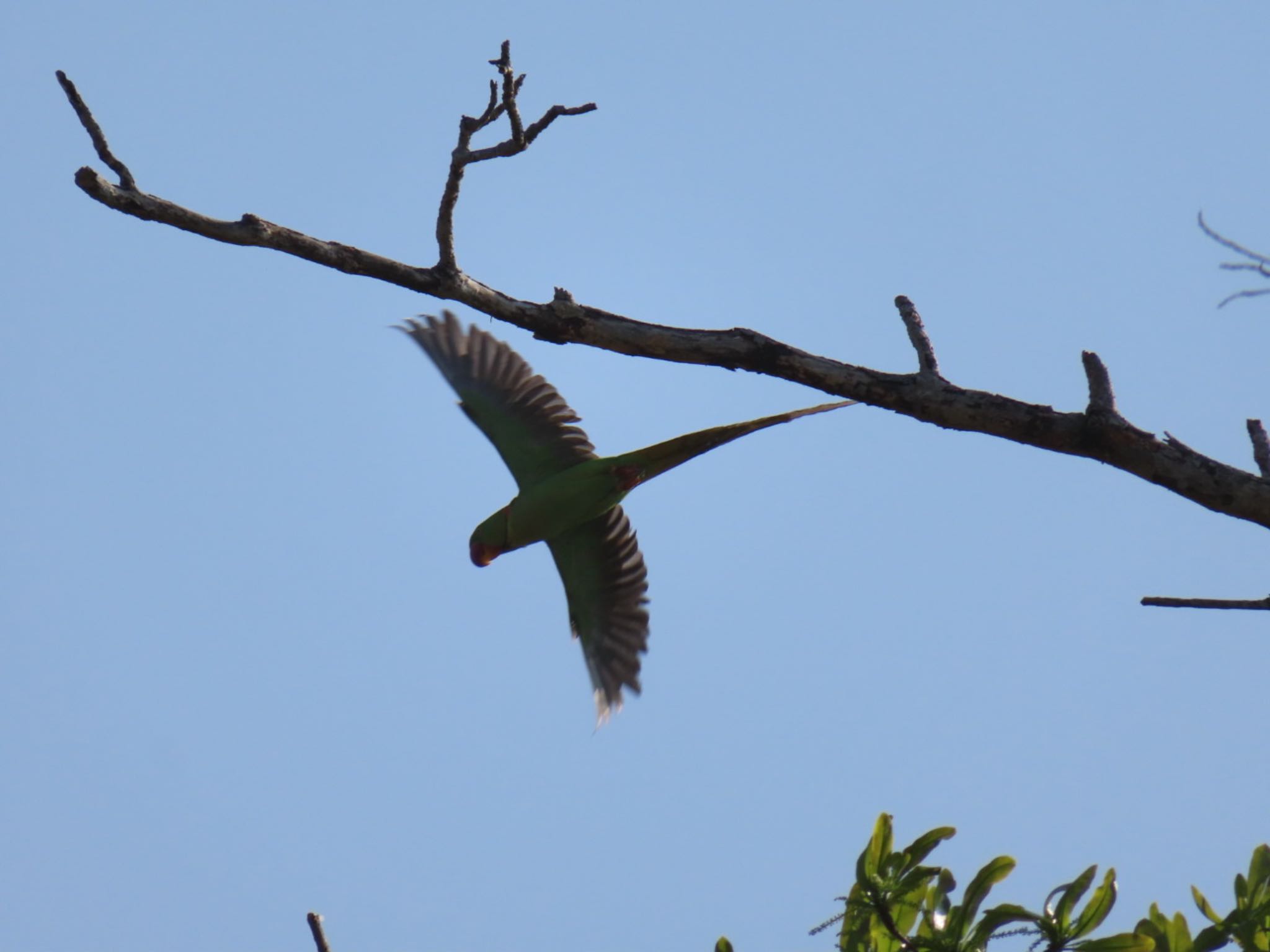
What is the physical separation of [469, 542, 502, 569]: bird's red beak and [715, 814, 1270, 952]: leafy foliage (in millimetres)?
2635

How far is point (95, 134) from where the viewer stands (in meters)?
3.73

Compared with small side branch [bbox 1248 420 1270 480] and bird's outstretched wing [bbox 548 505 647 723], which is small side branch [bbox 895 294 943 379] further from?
bird's outstretched wing [bbox 548 505 647 723]

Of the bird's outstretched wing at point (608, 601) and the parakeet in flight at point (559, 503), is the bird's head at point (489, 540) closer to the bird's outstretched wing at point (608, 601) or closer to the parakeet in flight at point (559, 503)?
the parakeet in flight at point (559, 503)

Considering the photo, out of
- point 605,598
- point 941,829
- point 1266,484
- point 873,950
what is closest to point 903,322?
→ point 1266,484

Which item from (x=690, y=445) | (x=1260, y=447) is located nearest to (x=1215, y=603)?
(x=1260, y=447)

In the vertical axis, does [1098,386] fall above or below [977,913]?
above

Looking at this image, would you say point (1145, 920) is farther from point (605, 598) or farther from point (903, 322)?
point (605, 598)

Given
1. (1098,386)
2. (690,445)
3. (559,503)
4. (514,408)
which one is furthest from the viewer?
(514,408)

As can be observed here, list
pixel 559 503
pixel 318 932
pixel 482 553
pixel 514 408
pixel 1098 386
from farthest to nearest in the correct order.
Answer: pixel 514 408 → pixel 482 553 → pixel 559 503 → pixel 1098 386 → pixel 318 932

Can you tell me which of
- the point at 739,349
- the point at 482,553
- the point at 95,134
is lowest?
the point at 739,349

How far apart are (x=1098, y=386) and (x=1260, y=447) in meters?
0.56

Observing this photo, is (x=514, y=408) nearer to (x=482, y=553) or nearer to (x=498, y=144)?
(x=482, y=553)

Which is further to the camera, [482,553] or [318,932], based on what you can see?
[482,553]

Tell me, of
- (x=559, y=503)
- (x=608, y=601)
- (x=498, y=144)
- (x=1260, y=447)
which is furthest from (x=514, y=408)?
(x=1260, y=447)
